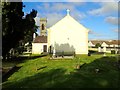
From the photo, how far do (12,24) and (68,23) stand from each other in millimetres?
22867

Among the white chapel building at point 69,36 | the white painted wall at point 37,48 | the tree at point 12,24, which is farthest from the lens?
the white painted wall at point 37,48

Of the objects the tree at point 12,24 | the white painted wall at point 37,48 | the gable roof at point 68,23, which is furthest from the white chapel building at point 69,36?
the tree at point 12,24

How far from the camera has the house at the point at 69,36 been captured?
60.2 meters

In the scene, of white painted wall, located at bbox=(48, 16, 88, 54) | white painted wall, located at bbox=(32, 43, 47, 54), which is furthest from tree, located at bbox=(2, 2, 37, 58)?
white painted wall, located at bbox=(32, 43, 47, 54)

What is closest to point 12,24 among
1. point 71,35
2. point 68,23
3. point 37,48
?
point 68,23

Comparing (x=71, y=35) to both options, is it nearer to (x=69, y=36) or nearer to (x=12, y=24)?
(x=69, y=36)

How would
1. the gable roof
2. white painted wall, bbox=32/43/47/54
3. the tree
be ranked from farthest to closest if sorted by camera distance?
white painted wall, bbox=32/43/47/54
the gable roof
the tree

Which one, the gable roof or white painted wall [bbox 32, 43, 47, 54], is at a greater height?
the gable roof

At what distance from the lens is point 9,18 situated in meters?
38.4

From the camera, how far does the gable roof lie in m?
60.0

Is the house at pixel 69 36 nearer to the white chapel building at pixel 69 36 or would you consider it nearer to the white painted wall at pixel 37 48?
the white chapel building at pixel 69 36

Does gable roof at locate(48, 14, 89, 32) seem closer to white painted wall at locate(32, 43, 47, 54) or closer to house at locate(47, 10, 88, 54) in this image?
house at locate(47, 10, 88, 54)

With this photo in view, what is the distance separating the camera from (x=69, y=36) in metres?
60.2

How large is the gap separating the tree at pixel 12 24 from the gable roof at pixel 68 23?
1899 cm
